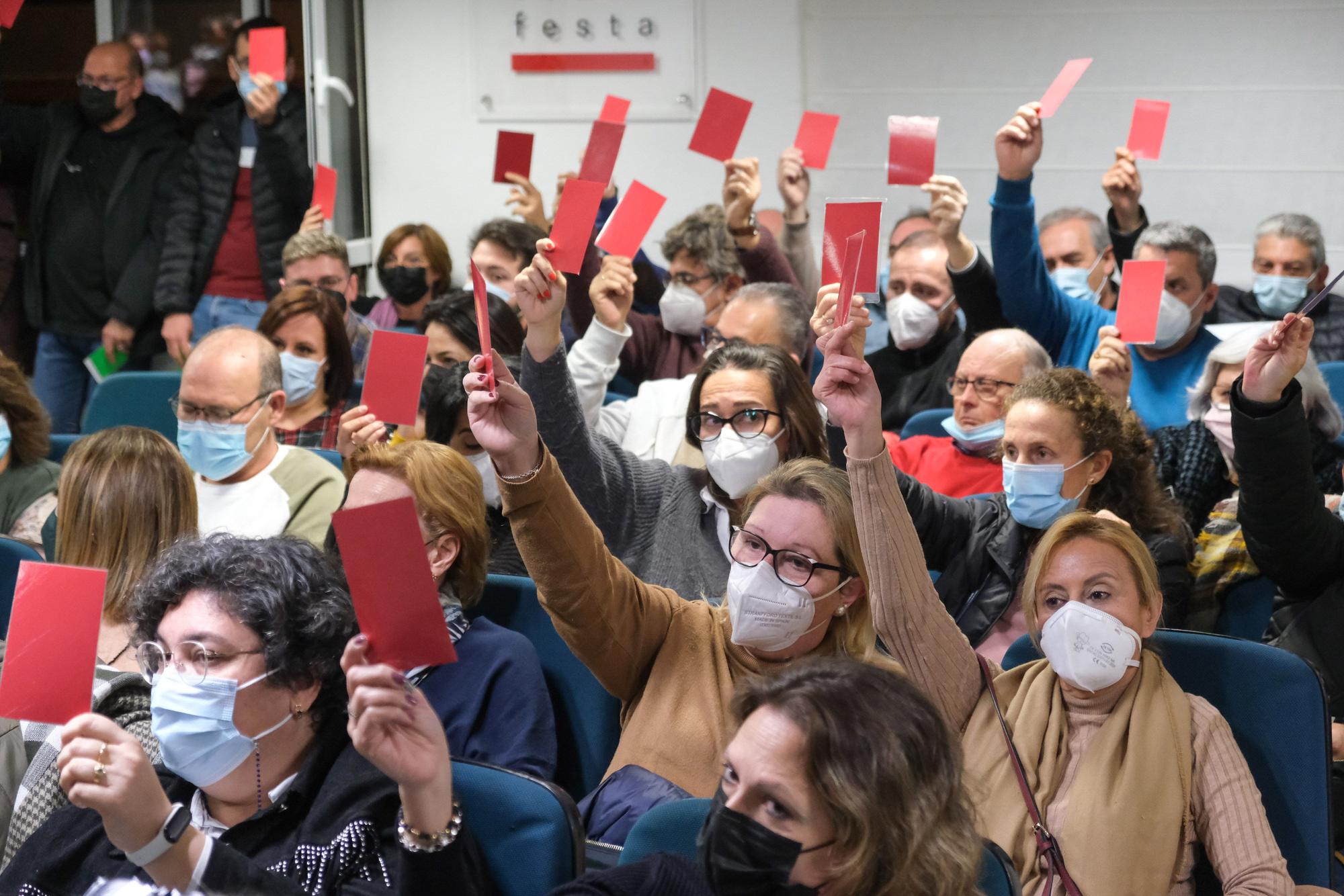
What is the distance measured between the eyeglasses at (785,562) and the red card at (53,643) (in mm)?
1012

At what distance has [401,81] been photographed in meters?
6.90

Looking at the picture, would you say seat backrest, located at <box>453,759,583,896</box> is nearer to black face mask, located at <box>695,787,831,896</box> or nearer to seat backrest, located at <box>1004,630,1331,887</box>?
black face mask, located at <box>695,787,831,896</box>

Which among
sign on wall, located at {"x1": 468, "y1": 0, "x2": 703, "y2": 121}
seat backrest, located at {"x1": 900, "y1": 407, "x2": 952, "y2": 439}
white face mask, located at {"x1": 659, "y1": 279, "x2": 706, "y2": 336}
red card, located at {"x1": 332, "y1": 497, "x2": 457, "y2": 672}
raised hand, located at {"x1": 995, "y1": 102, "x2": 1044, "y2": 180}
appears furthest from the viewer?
sign on wall, located at {"x1": 468, "y1": 0, "x2": 703, "y2": 121}

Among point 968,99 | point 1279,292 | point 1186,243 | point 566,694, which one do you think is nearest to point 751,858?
point 566,694

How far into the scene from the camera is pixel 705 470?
2.90 meters

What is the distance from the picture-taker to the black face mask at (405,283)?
5.69 metres

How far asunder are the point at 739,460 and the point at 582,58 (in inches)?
172

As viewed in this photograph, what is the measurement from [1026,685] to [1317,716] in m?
0.44

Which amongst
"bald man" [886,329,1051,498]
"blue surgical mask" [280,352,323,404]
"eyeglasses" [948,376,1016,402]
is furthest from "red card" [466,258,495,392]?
"blue surgical mask" [280,352,323,404]

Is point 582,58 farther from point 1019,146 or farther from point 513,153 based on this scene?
point 1019,146

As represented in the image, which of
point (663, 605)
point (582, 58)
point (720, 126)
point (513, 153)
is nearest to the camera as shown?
point (663, 605)

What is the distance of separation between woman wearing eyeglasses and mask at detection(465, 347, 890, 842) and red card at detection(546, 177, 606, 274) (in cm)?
54

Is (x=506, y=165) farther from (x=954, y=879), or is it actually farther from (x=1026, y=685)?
(x=954, y=879)

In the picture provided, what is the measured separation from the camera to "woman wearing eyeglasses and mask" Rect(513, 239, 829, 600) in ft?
9.09
